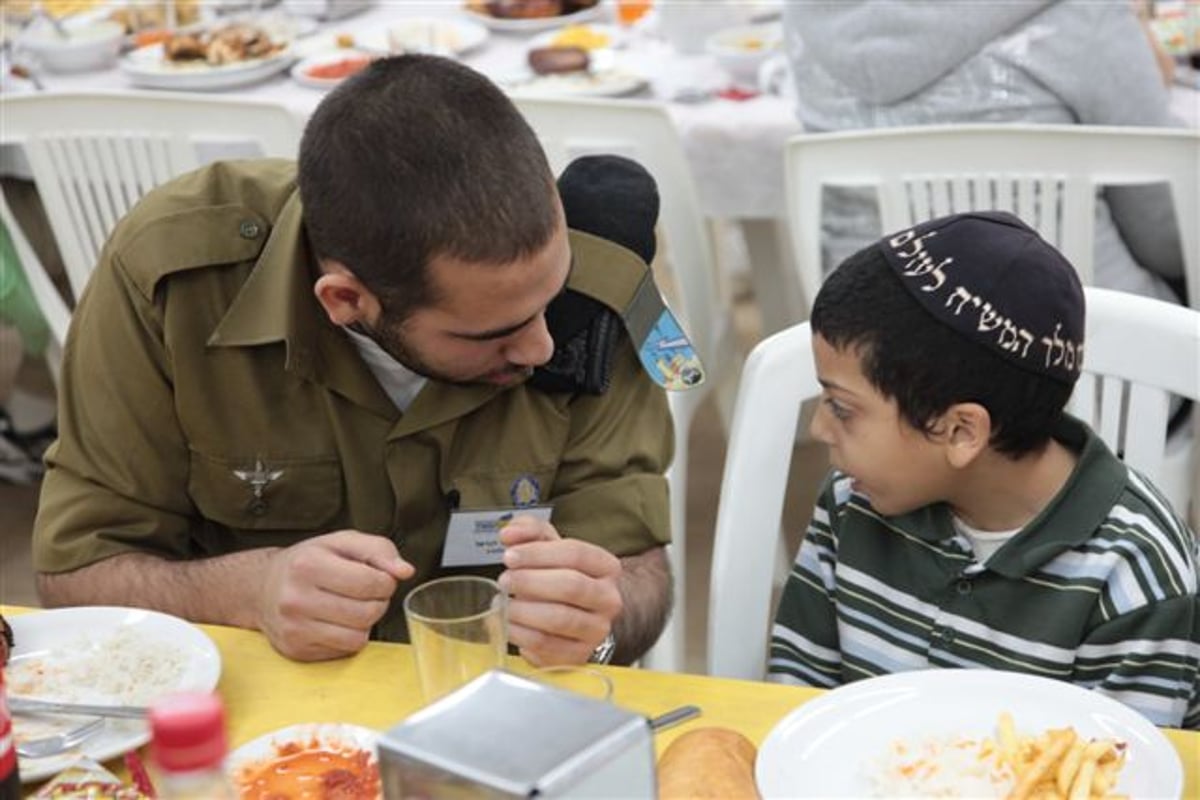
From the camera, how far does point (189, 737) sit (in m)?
0.84

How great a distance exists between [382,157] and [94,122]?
5.70 ft

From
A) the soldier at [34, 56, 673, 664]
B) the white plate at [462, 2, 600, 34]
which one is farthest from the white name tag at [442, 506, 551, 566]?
the white plate at [462, 2, 600, 34]

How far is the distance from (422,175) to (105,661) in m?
0.56

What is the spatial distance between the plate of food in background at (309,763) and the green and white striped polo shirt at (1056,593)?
60 centimetres

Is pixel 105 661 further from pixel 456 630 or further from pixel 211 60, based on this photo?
pixel 211 60

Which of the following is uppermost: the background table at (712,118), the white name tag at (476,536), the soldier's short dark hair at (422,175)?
the soldier's short dark hair at (422,175)

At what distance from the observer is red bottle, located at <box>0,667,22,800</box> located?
1.34 m

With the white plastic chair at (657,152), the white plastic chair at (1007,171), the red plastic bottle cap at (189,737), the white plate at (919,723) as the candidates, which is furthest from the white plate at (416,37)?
the red plastic bottle cap at (189,737)

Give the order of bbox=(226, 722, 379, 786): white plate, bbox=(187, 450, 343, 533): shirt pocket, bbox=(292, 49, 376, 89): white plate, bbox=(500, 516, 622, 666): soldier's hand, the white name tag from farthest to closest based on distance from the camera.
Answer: bbox=(292, 49, 376, 89): white plate
bbox=(187, 450, 343, 533): shirt pocket
the white name tag
bbox=(500, 516, 622, 666): soldier's hand
bbox=(226, 722, 379, 786): white plate

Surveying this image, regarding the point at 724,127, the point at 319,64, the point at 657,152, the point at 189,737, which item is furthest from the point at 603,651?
the point at 319,64

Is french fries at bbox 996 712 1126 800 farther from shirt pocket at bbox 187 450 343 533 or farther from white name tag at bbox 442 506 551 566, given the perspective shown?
shirt pocket at bbox 187 450 343 533

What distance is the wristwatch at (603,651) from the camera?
5.86 feet

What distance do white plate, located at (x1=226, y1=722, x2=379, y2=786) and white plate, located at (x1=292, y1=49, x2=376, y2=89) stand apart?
90.7 inches

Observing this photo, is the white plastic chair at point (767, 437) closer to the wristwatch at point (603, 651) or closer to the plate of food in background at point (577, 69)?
the wristwatch at point (603, 651)
